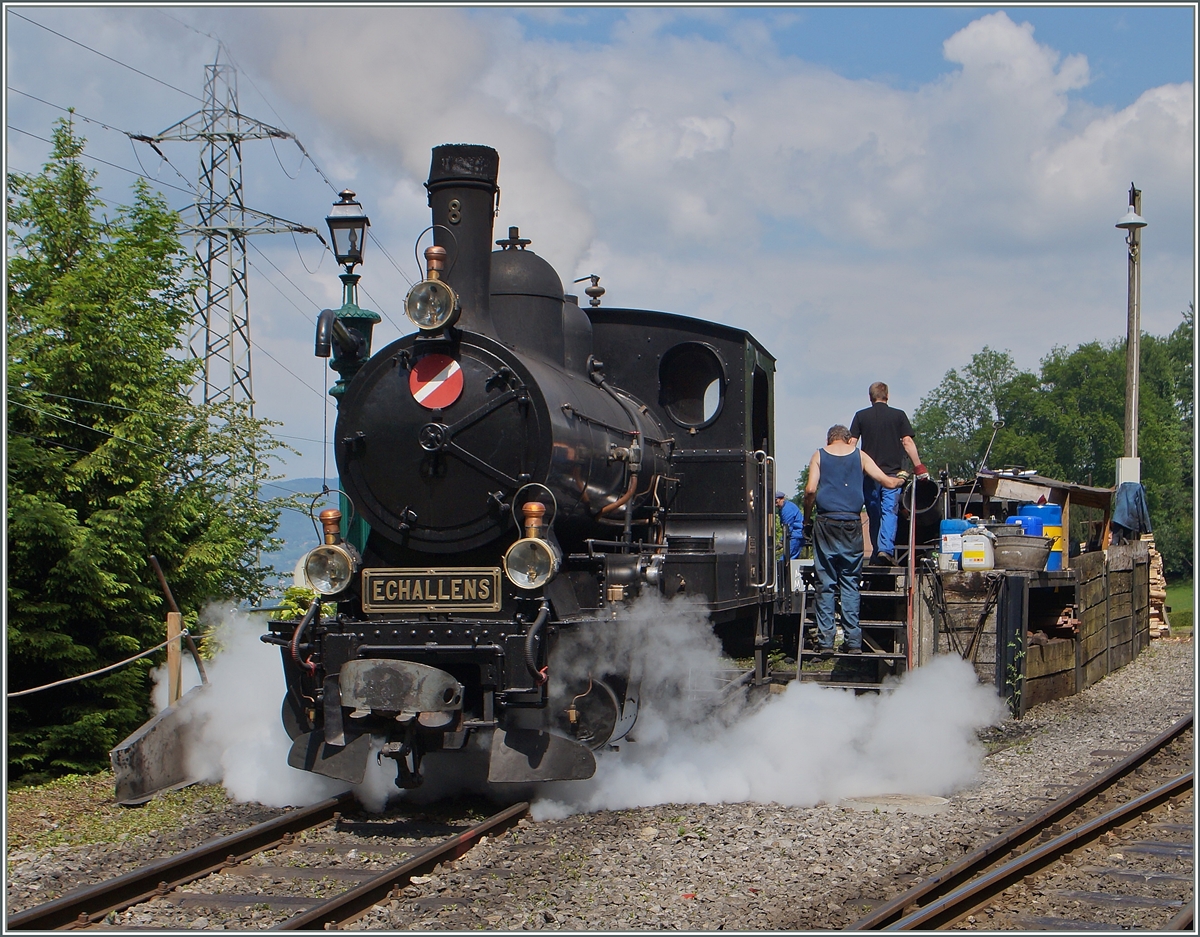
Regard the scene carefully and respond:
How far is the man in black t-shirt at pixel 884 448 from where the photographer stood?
9797mm

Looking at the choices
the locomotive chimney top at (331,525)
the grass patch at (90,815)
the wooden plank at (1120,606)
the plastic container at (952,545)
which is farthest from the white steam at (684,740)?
the wooden plank at (1120,606)

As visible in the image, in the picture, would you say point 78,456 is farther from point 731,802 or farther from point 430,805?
point 731,802

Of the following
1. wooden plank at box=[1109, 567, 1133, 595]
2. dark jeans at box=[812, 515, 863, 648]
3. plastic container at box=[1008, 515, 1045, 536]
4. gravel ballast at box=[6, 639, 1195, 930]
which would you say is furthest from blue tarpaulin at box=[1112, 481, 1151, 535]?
gravel ballast at box=[6, 639, 1195, 930]

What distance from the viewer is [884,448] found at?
9.84m

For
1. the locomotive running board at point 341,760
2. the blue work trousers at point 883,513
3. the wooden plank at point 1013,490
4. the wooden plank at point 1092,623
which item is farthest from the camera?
the wooden plank at point 1013,490

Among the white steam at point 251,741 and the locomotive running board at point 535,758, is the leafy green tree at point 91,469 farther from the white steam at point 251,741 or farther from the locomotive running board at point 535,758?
the locomotive running board at point 535,758

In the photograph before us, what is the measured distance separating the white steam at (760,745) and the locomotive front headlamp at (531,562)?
1.00 m

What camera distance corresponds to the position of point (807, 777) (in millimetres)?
6879

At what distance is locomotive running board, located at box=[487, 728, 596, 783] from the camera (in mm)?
5777

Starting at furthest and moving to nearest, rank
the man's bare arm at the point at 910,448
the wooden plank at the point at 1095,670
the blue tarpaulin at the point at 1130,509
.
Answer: the blue tarpaulin at the point at 1130,509, the wooden plank at the point at 1095,670, the man's bare arm at the point at 910,448

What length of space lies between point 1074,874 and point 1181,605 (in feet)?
110

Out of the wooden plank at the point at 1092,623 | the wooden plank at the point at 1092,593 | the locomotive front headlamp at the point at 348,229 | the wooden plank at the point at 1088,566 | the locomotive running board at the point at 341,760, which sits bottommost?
the locomotive running board at the point at 341,760

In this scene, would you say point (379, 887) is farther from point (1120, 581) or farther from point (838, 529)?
point (1120, 581)

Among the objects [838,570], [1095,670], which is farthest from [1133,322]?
[838,570]
